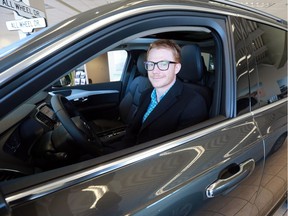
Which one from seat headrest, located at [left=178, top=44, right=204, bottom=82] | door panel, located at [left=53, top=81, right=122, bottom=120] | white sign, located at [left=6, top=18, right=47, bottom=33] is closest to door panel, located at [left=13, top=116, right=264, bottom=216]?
seat headrest, located at [left=178, top=44, right=204, bottom=82]

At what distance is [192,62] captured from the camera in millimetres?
1372

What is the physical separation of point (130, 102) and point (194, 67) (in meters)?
1.28

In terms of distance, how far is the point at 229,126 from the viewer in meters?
0.95

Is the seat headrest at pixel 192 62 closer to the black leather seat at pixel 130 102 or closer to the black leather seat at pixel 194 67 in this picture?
the black leather seat at pixel 194 67

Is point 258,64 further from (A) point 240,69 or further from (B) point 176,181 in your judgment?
(B) point 176,181

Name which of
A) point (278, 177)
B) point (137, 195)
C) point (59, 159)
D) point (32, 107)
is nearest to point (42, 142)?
point (59, 159)

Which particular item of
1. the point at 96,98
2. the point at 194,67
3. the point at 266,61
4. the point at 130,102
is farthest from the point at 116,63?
the point at 266,61

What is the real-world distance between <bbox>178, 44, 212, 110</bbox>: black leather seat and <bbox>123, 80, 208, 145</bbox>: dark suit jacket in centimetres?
20

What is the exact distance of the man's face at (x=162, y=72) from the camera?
116cm

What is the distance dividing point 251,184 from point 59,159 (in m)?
0.95

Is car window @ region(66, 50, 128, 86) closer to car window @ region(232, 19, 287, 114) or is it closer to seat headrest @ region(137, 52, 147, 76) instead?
seat headrest @ region(137, 52, 147, 76)

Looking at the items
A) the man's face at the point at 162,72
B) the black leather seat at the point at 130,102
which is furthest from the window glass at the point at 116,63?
the man's face at the point at 162,72

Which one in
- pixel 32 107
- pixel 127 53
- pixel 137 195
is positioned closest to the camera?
pixel 137 195

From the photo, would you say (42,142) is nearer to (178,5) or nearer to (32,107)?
(32,107)
